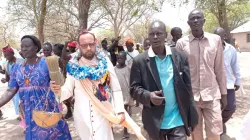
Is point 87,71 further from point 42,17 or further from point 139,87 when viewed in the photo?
point 42,17

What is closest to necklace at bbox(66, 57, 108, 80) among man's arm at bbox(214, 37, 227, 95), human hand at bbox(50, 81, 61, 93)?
human hand at bbox(50, 81, 61, 93)

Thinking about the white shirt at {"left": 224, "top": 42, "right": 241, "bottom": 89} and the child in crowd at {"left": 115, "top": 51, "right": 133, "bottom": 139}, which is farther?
the child in crowd at {"left": 115, "top": 51, "right": 133, "bottom": 139}

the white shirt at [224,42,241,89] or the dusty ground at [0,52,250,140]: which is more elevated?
the white shirt at [224,42,241,89]

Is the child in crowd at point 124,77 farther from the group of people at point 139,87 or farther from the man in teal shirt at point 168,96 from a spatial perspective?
the man in teal shirt at point 168,96

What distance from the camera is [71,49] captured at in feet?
19.8

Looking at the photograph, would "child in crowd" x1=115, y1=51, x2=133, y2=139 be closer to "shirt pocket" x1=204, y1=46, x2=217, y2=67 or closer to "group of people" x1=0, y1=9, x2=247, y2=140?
"group of people" x1=0, y1=9, x2=247, y2=140

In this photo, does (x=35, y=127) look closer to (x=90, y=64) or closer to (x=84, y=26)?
(x=90, y=64)

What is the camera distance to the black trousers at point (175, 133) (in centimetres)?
286

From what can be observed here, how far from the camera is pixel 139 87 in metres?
2.88

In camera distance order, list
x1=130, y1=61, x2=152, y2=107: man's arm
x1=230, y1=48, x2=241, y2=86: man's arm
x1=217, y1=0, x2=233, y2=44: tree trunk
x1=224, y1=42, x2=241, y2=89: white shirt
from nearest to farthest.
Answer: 1. x1=130, y1=61, x2=152, y2=107: man's arm
2. x1=224, y1=42, x2=241, y2=89: white shirt
3. x1=230, y1=48, x2=241, y2=86: man's arm
4. x1=217, y1=0, x2=233, y2=44: tree trunk

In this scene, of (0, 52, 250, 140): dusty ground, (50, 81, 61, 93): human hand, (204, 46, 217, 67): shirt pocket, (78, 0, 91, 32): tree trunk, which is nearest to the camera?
(50, 81, 61, 93): human hand

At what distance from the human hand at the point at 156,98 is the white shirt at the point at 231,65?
215 cm

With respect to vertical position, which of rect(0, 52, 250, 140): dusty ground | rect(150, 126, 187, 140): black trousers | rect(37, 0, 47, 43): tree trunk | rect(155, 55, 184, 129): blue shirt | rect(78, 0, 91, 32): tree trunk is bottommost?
rect(0, 52, 250, 140): dusty ground

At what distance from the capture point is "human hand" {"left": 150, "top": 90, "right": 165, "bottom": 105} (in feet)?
8.55
